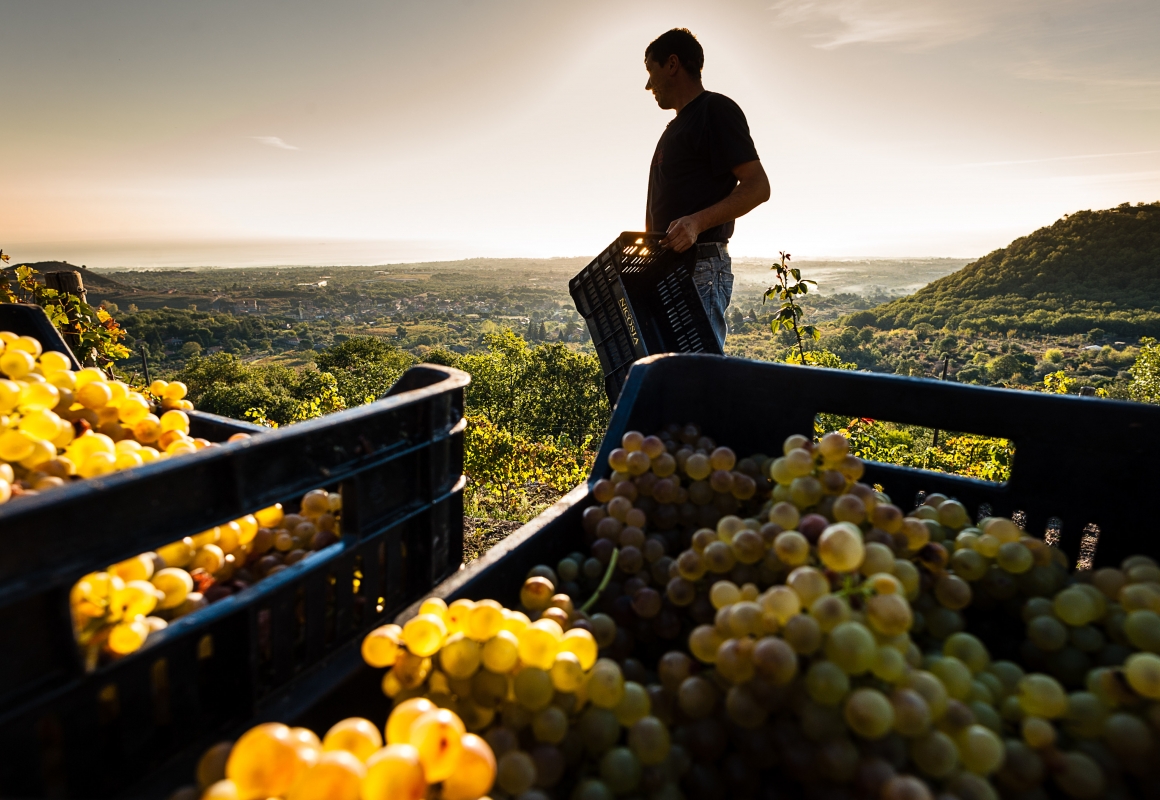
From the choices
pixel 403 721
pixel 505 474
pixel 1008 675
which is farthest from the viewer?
pixel 505 474

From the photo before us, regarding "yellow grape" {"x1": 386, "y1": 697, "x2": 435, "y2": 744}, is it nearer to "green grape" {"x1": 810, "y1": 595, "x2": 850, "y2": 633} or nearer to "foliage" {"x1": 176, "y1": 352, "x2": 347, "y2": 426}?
"green grape" {"x1": 810, "y1": 595, "x2": 850, "y2": 633}

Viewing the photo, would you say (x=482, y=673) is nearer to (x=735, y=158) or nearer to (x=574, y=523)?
(x=574, y=523)

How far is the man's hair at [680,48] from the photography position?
333cm

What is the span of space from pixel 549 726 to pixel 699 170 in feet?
9.61

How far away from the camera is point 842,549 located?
3.20 ft

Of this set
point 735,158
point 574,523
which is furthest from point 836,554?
point 735,158

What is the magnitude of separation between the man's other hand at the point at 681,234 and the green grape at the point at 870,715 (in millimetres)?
2232

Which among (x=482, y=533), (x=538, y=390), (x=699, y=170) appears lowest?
(x=538, y=390)

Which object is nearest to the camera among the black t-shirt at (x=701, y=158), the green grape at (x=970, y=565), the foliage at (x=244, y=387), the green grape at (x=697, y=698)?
the green grape at (x=697, y=698)

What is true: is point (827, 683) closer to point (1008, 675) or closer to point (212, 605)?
point (1008, 675)

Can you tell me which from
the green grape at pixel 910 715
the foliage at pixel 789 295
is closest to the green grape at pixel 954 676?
the green grape at pixel 910 715

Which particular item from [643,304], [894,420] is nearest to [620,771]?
[894,420]

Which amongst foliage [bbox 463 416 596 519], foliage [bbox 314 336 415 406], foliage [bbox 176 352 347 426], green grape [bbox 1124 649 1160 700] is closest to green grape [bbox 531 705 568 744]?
green grape [bbox 1124 649 1160 700]

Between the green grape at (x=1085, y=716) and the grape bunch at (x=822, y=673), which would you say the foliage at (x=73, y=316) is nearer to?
the grape bunch at (x=822, y=673)
